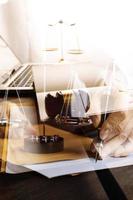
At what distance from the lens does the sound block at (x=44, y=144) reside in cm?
62

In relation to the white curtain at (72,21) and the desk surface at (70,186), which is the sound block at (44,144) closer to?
the desk surface at (70,186)

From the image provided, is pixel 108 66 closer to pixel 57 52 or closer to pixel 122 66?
pixel 122 66

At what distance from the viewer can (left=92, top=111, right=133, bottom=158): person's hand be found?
60cm

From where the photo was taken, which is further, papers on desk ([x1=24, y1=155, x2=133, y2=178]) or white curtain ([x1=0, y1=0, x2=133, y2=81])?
white curtain ([x1=0, y1=0, x2=133, y2=81])

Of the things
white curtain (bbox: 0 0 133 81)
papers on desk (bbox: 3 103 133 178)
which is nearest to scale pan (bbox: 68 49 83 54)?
white curtain (bbox: 0 0 133 81)

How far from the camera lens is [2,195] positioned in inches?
27.0

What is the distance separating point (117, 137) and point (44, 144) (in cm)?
18

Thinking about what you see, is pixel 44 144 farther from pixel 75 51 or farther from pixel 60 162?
pixel 75 51

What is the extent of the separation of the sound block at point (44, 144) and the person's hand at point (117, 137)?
0.09m

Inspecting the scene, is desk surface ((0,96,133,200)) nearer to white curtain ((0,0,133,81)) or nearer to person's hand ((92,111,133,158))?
person's hand ((92,111,133,158))

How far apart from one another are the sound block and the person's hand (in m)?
0.09

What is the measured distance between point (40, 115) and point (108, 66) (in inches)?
14.8

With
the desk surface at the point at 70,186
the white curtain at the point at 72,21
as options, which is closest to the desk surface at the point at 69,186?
the desk surface at the point at 70,186

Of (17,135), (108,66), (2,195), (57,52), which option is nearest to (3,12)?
(57,52)
